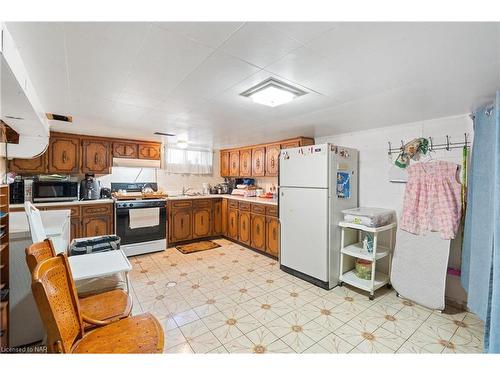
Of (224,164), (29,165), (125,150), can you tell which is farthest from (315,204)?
(29,165)

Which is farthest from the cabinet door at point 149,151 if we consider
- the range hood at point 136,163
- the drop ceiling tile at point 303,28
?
the drop ceiling tile at point 303,28

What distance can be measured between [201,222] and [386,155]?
3.35 m

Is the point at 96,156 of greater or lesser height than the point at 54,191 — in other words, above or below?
above

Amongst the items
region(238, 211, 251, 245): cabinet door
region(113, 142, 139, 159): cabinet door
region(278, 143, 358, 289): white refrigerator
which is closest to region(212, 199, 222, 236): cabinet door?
region(238, 211, 251, 245): cabinet door

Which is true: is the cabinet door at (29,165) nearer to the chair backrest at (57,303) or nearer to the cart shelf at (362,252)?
the chair backrest at (57,303)

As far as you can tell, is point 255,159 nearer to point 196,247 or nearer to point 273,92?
point 196,247

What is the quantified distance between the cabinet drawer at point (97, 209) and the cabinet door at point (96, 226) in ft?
0.21

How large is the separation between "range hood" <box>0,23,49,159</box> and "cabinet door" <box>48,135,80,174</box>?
0.91m

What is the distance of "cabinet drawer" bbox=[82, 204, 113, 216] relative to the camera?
11.8 feet

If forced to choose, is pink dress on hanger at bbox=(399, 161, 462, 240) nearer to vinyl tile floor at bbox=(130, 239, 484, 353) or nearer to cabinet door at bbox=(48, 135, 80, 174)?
vinyl tile floor at bbox=(130, 239, 484, 353)

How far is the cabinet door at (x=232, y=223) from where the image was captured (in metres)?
4.58

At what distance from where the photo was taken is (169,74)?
1595 mm

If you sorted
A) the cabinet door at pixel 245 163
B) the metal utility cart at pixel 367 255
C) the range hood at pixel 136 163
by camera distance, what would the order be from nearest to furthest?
1. the metal utility cart at pixel 367 255
2. the range hood at pixel 136 163
3. the cabinet door at pixel 245 163

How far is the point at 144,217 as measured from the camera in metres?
3.95
